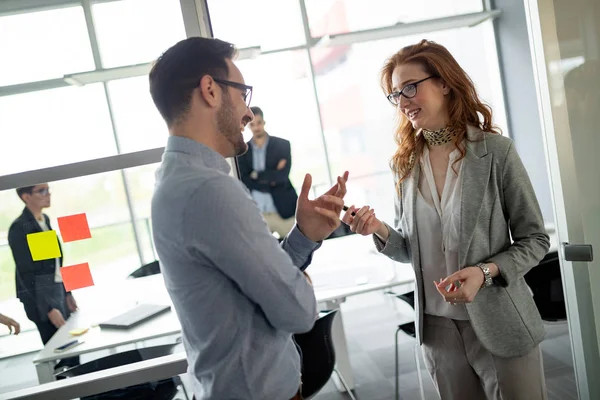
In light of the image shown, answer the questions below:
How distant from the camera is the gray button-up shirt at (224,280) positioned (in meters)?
1.03

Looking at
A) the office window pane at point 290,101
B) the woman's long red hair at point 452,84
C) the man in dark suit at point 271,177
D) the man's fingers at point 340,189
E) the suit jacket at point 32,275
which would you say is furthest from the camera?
the office window pane at point 290,101

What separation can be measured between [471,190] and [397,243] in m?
0.32

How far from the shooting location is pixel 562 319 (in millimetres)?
2688

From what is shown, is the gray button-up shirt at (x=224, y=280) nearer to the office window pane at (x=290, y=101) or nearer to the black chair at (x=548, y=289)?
the black chair at (x=548, y=289)

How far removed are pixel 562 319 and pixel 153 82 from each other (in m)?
2.46

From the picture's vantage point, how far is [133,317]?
1.94 m

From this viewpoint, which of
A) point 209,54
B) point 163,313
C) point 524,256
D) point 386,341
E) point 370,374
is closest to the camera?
point 209,54

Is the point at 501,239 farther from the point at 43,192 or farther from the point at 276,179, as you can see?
the point at 276,179

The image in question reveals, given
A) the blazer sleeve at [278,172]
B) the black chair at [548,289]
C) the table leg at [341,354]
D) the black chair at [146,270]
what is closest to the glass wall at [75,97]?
the black chair at [146,270]

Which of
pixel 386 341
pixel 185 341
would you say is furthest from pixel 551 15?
pixel 386 341

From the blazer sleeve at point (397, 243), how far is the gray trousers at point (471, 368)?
220 millimetres

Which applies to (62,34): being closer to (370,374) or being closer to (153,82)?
(153,82)

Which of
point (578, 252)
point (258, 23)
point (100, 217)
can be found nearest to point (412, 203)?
point (578, 252)

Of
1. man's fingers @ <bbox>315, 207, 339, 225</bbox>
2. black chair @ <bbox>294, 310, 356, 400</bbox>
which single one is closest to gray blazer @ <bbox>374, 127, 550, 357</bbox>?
man's fingers @ <bbox>315, 207, 339, 225</bbox>
